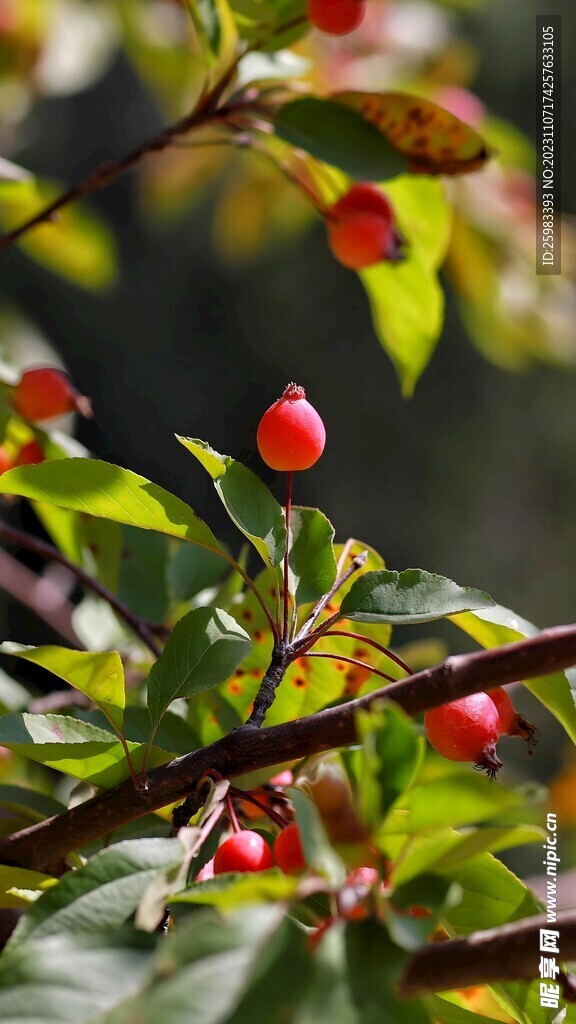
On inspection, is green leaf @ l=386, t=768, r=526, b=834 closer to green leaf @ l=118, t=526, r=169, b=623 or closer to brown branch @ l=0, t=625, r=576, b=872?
brown branch @ l=0, t=625, r=576, b=872

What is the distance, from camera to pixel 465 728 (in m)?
0.42

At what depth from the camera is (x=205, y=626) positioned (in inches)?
17.9

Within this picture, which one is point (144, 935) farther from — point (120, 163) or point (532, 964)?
point (120, 163)

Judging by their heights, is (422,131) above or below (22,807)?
above

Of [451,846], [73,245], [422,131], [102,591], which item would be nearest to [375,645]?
[451,846]

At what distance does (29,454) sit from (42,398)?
0.17 feet

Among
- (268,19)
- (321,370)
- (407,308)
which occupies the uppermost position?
(268,19)

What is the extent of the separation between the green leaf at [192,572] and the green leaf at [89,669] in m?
0.32

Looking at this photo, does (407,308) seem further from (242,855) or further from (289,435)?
(242,855)

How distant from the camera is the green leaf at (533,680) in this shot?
467 mm

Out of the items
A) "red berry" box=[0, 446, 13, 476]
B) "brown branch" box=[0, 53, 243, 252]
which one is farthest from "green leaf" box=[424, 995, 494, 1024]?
"brown branch" box=[0, 53, 243, 252]

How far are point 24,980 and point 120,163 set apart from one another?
2.05 feet

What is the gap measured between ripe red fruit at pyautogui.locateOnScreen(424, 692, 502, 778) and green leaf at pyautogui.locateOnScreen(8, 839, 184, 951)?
Answer: 0.43 ft

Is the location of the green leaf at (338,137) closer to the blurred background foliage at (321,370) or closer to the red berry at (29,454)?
the red berry at (29,454)
